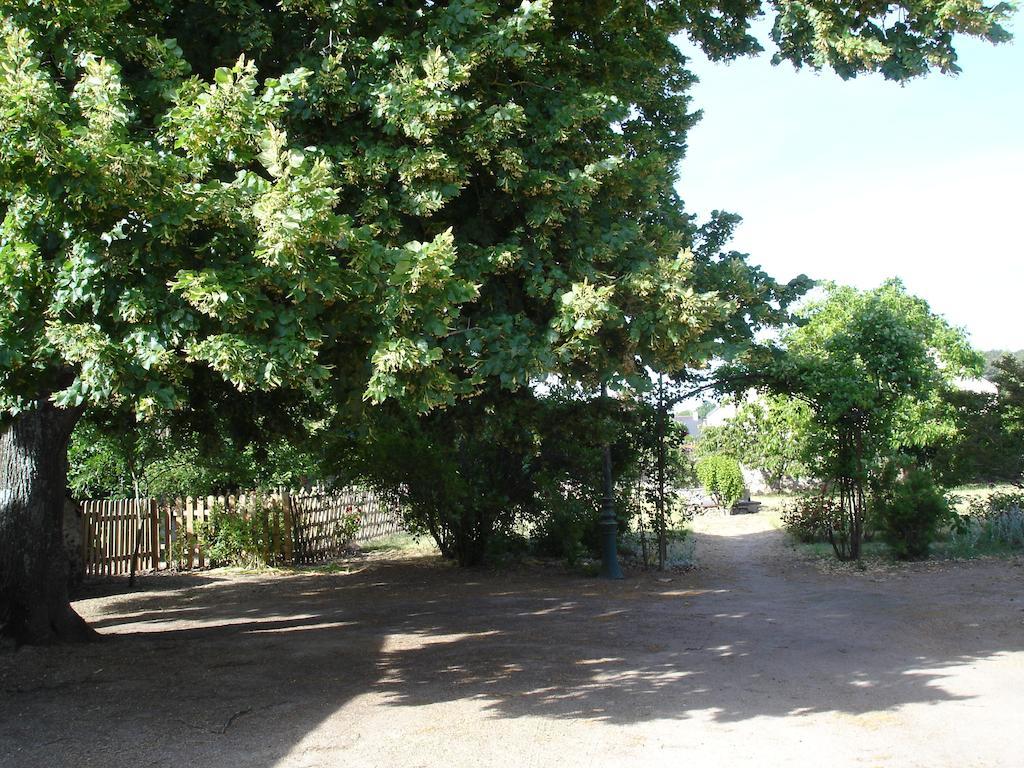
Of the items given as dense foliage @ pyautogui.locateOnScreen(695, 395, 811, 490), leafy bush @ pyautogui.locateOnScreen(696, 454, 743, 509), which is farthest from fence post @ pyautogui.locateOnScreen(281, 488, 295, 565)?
leafy bush @ pyautogui.locateOnScreen(696, 454, 743, 509)

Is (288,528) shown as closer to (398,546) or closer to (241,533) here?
(241,533)

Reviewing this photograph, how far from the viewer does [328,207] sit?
490 centimetres

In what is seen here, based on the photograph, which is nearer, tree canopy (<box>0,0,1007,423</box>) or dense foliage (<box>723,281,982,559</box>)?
tree canopy (<box>0,0,1007,423</box>)

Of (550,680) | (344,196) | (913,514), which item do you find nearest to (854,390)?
(913,514)

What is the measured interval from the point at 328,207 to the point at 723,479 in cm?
2489

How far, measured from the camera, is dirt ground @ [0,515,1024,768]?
5293mm

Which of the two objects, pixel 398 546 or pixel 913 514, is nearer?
pixel 913 514

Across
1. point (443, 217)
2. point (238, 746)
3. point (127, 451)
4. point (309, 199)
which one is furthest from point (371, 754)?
point (127, 451)

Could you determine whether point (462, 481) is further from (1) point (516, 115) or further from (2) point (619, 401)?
(1) point (516, 115)

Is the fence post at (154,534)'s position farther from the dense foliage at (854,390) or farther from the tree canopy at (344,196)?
the dense foliage at (854,390)

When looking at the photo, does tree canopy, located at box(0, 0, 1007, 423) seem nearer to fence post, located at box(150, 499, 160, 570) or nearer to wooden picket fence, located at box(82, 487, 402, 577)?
wooden picket fence, located at box(82, 487, 402, 577)

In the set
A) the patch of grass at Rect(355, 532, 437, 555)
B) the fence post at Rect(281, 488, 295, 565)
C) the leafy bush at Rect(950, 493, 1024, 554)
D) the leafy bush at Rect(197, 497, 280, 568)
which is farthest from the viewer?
the patch of grass at Rect(355, 532, 437, 555)

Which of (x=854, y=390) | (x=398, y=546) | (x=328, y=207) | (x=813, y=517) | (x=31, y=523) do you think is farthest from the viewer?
(x=398, y=546)

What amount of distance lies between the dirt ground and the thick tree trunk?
400mm
